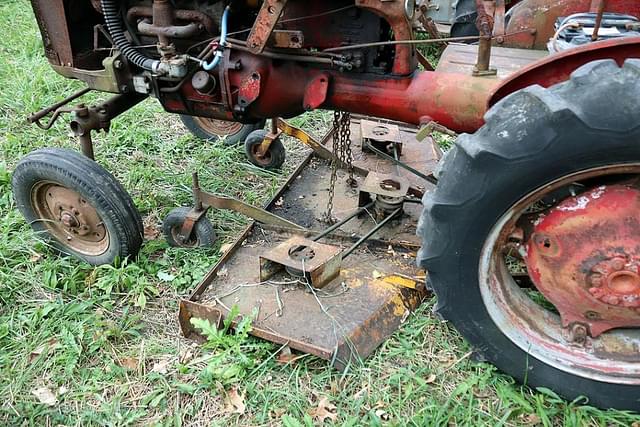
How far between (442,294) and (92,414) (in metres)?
1.47

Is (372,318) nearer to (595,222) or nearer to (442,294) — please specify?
(442,294)

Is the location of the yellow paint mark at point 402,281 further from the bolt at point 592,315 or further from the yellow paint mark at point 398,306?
the bolt at point 592,315

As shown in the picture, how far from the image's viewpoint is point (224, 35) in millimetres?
2590

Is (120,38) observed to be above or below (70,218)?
above

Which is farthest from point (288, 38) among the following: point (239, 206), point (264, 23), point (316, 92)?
point (239, 206)

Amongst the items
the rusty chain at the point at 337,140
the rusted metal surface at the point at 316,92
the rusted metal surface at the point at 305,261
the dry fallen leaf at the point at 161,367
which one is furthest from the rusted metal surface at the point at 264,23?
the dry fallen leaf at the point at 161,367

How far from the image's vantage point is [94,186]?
2.84 meters

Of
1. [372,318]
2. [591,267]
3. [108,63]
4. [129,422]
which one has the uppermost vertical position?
[108,63]

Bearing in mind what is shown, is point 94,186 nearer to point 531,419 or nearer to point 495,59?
point 495,59

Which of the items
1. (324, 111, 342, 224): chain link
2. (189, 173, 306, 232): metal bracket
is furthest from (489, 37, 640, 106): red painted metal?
(189, 173, 306, 232): metal bracket

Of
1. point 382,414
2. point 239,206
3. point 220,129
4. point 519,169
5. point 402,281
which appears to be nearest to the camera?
point 519,169

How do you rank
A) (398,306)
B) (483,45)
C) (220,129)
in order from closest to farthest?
(483,45)
(398,306)
(220,129)

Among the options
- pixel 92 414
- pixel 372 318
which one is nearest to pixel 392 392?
pixel 372 318

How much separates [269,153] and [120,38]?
140cm
